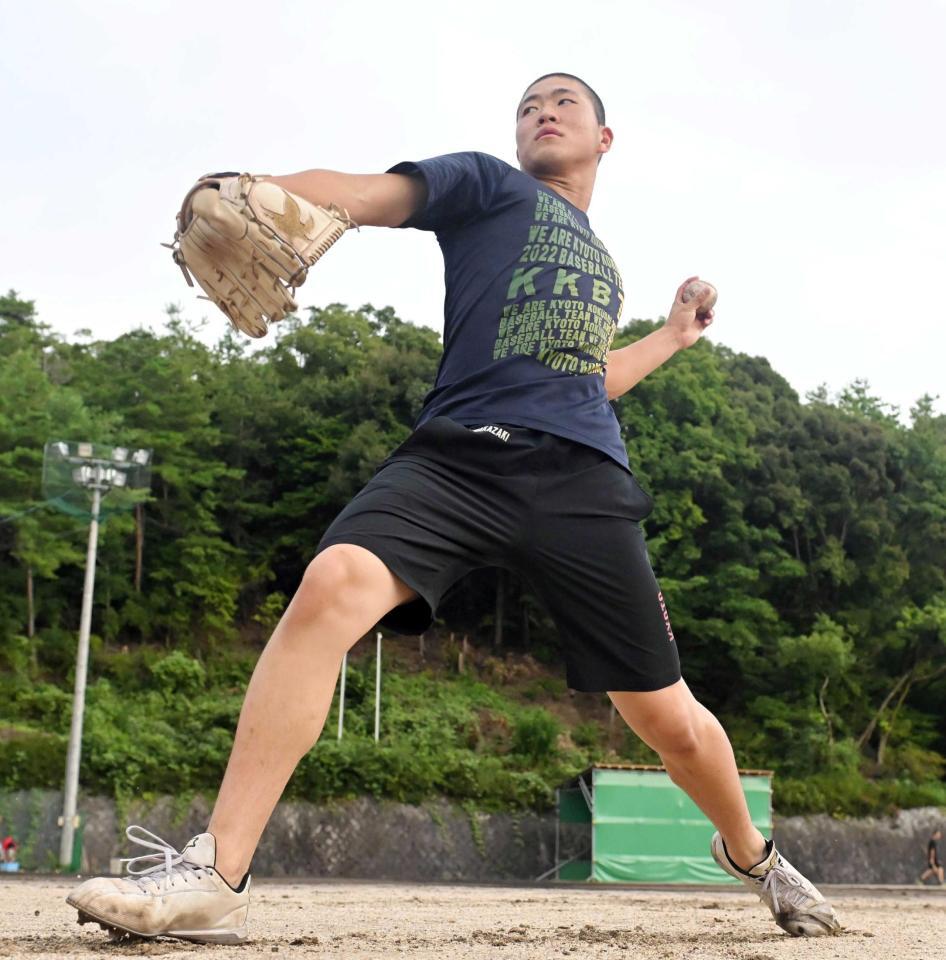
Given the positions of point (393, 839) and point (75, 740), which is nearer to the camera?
point (75, 740)

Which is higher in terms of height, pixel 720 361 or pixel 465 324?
pixel 720 361

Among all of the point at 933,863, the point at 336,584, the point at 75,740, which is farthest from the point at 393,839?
the point at 336,584

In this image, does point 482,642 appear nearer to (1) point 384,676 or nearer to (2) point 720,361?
(1) point 384,676

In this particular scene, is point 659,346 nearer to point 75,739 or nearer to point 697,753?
point 697,753

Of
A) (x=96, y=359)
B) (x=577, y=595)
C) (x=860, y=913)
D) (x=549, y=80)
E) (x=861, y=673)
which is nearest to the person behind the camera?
(x=577, y=595)

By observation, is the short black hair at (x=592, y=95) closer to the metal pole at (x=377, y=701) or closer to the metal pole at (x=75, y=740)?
the metal pole at (x=75, y=740)

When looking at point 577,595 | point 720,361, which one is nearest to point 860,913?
point 577,595

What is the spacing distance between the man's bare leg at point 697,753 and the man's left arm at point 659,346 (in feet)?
3.58

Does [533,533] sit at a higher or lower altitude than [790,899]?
higher

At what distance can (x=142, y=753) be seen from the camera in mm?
28875

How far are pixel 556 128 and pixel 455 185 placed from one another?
2.00 feet

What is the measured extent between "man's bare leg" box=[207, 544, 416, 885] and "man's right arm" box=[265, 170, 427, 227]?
84 cm

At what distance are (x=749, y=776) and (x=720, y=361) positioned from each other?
1114 inches

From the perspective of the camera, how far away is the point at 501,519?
3326 mm
